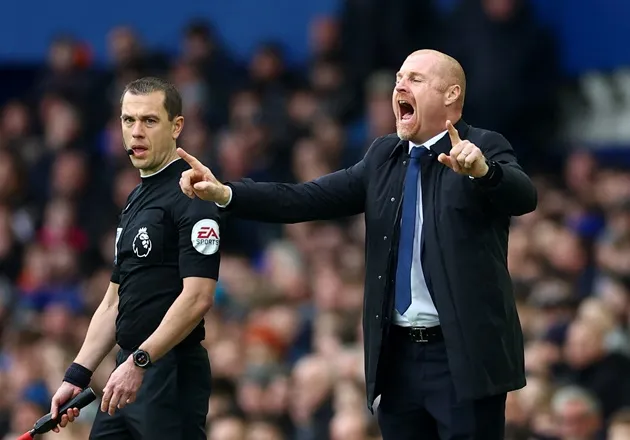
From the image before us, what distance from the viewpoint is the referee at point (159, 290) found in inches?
243

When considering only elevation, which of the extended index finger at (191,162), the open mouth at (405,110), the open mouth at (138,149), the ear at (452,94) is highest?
the ear at (452,94)

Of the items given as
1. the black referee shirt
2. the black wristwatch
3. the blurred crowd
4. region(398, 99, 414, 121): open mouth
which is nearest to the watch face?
the black wristwatch

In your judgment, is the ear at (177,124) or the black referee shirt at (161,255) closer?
the black referee shirt at (161,255)

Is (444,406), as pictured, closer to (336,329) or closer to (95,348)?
(95,348)

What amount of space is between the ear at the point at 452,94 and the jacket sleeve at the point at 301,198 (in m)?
0.46

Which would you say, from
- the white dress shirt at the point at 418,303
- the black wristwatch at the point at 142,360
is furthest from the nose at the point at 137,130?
the white dress shirt at the point at 418,303

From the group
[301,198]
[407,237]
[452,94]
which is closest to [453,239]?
[407,237]

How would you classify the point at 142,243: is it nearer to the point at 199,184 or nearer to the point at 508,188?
the point at 199,184

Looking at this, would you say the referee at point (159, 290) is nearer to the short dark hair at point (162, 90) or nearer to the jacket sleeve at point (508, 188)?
the short dark hair at point (162, 90)

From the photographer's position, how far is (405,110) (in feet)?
20.3

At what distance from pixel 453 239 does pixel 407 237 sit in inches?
8.4

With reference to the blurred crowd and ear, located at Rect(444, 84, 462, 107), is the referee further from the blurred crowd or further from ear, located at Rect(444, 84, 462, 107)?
the blurred crowd

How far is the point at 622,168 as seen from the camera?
39.7ft

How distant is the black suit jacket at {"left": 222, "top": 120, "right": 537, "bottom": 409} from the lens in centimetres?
591
